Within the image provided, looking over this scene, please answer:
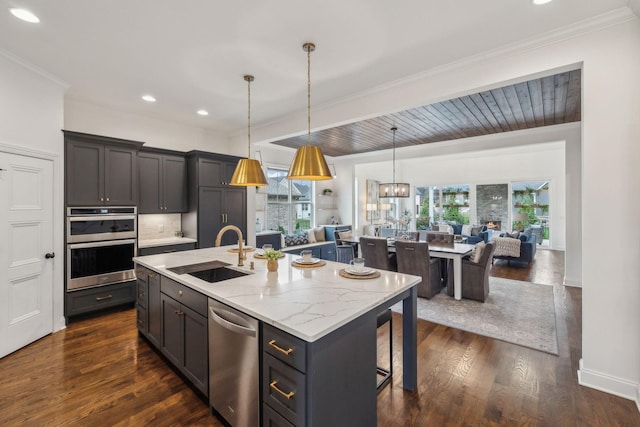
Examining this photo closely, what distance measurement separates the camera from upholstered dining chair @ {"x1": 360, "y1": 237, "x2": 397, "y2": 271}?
468cm

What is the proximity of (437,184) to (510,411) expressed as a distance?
380 inches

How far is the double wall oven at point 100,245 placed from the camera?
137 inches

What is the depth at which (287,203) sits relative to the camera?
7090mm

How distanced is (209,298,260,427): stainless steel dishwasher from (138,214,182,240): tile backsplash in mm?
3451

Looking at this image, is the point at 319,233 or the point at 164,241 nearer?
the point at 164,241

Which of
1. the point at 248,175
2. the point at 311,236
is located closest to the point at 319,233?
the point at 311,236

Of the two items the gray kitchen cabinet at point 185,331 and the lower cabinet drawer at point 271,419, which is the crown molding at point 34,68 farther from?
the lower cabinet drawer at point 271,419

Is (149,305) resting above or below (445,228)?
below

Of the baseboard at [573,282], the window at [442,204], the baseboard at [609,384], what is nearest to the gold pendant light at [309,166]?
the baseboard at [609,384]

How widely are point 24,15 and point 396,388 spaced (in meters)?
4.08

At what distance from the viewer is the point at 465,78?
2.85 metres

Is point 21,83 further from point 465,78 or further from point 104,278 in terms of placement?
point 465,78

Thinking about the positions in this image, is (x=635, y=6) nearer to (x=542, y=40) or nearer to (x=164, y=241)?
(x=542, y=40)

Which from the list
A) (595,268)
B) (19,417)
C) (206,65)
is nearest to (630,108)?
(595,268)
